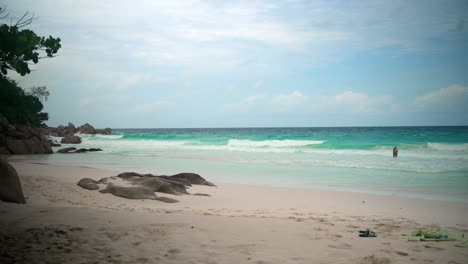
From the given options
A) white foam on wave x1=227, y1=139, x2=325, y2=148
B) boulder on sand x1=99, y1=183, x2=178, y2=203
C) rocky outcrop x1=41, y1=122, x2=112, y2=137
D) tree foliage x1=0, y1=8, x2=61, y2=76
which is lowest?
boulder on sand x1=99, y1=183, x2=178, y2=203

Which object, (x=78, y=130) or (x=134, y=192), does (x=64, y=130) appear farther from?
(x=134, y=192)

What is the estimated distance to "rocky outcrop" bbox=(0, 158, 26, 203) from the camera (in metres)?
6.87

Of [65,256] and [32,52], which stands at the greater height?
[32,52]

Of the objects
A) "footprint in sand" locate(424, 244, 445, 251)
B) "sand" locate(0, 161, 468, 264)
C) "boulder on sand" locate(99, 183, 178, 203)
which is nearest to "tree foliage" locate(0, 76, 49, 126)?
"boulder on sand" locate(99, 183, 178, 203)

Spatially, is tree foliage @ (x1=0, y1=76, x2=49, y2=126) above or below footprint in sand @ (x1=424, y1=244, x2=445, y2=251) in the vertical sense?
above

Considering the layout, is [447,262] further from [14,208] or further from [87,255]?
[14,208]

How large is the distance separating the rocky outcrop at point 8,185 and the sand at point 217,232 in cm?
58

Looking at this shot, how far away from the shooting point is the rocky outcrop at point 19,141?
24016mm

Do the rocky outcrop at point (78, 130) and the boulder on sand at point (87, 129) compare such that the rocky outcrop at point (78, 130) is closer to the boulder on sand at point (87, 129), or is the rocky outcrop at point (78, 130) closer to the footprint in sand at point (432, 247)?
the boulder on sand at point (87, 129)

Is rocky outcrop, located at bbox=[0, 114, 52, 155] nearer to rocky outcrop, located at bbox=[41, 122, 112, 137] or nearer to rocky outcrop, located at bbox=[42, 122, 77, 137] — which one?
rocky outcrop, located at bbox=[42, 122, 77, 137]

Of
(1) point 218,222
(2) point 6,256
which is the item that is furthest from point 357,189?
(2) point 6,256

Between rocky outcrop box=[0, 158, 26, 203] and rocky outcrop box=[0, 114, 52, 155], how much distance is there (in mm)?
19712

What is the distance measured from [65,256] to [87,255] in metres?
0.25

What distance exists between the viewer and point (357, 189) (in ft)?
39.4
